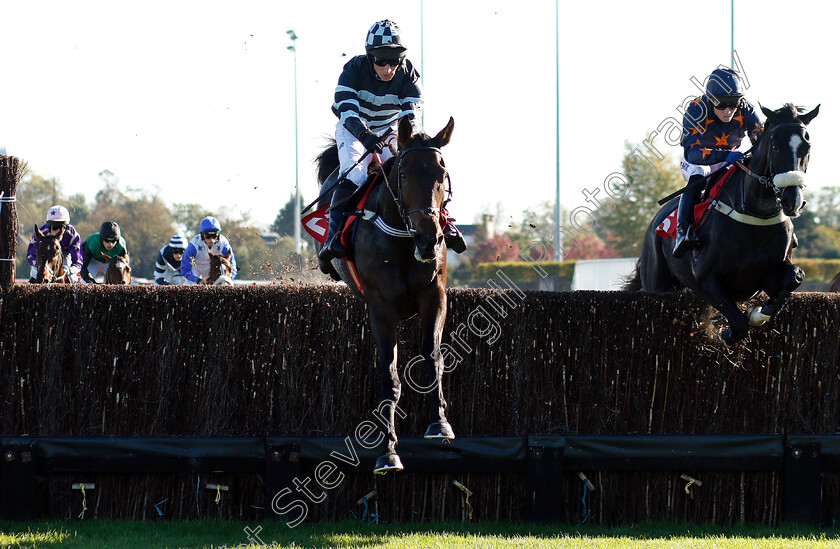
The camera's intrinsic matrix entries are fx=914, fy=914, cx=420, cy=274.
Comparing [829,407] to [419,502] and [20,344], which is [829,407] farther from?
[20,344]

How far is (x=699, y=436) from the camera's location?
19.9 feet

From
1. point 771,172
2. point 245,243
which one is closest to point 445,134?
point 771,172

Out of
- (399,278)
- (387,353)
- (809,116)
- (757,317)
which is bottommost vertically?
(387,353)

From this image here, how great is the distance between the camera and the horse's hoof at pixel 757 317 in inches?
242

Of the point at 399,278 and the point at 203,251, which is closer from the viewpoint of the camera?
the point at 399,278

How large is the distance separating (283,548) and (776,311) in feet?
11.8

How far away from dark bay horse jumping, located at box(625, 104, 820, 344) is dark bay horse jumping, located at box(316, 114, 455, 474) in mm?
2190

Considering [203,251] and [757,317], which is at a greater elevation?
[203,251]

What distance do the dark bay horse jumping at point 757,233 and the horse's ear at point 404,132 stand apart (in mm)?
2381

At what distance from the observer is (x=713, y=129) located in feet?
23.7

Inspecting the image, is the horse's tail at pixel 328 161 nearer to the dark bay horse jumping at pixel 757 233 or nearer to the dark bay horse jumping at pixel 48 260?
the dark bay horse jumping at pixel 757 233

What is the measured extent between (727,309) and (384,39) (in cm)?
300

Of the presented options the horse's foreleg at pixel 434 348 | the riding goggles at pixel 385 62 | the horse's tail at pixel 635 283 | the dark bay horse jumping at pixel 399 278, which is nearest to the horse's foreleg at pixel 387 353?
the dark bay horse jumping at pixel 399 278

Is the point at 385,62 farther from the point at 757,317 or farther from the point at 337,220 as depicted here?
the point at 757,317
